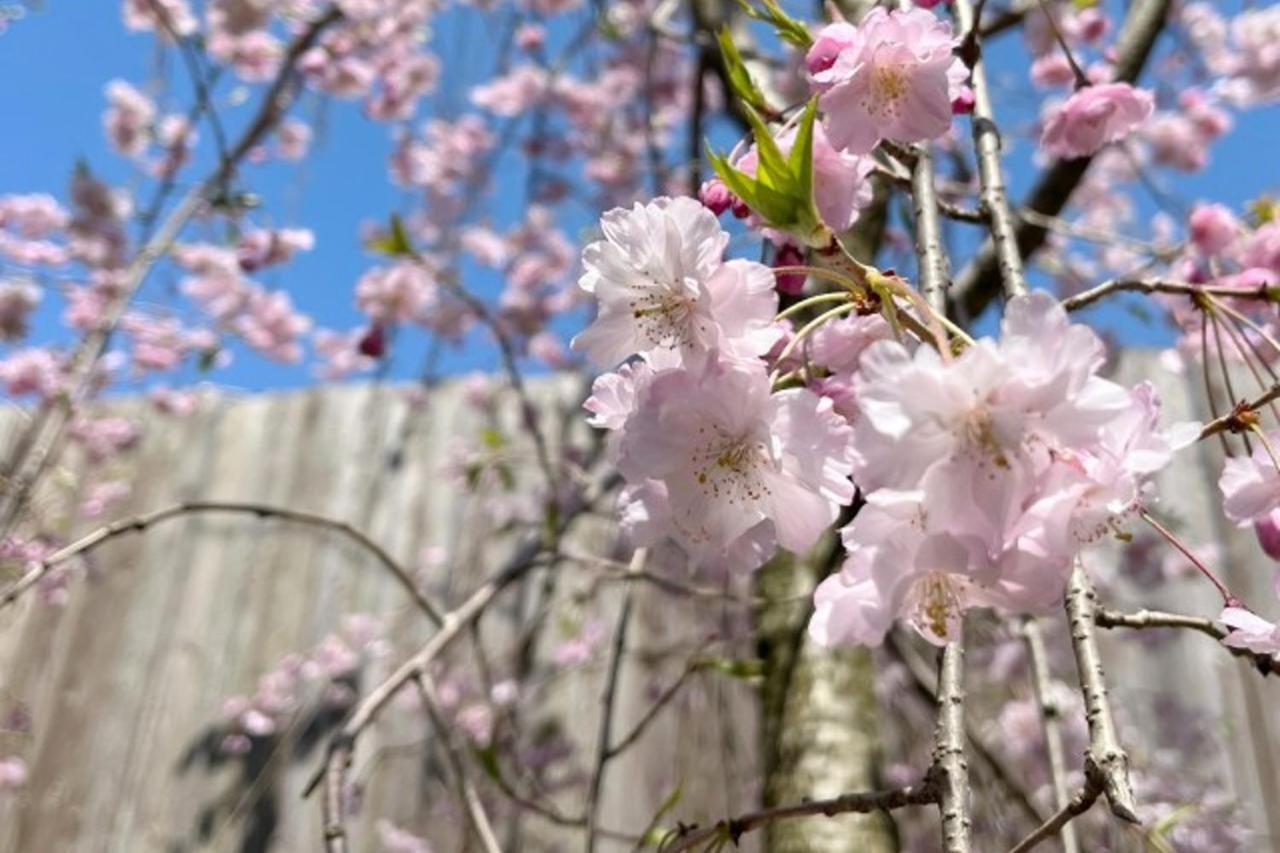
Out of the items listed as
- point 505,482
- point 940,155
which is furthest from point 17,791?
point 940,155

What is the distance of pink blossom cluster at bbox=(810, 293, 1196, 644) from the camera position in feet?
1.54

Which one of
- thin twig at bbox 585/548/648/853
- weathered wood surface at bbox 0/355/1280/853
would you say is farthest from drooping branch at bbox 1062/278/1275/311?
weathered wood surface at bbox 0/355/1280/853

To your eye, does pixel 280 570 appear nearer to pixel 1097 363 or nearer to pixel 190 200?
pixel 190 200

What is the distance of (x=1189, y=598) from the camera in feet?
9.29

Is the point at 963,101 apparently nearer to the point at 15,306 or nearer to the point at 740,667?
the point at 740,667

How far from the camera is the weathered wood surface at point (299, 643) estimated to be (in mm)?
2641

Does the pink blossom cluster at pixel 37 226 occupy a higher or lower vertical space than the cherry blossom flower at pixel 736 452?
higher

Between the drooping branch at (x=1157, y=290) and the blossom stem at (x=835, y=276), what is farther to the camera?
the drooping branch at (x=1157, y=290)

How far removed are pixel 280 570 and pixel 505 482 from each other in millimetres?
1194

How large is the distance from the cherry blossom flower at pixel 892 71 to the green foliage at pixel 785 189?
0.14 metres

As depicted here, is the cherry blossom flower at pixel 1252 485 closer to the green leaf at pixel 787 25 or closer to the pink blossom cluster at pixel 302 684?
the green leaf at pixel 787 25

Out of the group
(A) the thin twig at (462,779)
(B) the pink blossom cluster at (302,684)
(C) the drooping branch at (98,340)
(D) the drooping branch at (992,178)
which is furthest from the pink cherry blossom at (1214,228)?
(B) the pink blossom cluster at (302,684)

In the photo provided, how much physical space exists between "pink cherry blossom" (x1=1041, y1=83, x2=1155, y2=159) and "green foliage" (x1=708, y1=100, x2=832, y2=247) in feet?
1.61

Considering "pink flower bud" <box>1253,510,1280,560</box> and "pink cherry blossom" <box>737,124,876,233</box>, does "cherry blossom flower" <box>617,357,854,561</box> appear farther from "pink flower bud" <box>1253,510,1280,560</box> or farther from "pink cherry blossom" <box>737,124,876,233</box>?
"pink flower bud" <box>1253,510,1280,560</box>
